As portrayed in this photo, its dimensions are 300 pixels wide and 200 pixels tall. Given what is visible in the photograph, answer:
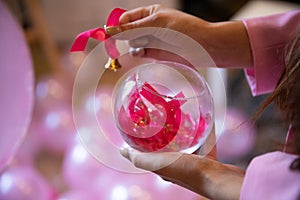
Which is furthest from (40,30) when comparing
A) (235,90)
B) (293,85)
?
(293,85)

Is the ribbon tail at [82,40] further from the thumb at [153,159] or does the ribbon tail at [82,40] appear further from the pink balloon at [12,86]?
the pink balloon at [12,86]

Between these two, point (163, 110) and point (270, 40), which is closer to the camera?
point (163, 110)

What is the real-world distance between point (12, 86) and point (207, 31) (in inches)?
16.7

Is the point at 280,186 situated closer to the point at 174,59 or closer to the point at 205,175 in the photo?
the point at 205,175

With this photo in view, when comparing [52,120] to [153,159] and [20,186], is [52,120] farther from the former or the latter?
[153,159]

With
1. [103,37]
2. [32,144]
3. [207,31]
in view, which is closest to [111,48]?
[103,37]

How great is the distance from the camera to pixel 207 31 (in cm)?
77

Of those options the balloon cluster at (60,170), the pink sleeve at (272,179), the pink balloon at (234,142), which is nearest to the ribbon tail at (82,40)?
the balloon cluster at (60,170)

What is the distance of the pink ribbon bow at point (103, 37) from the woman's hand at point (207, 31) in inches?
0.5

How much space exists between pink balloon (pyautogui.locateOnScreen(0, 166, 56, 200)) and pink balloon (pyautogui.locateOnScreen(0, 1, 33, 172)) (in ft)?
0.45

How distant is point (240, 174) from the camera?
0.62m

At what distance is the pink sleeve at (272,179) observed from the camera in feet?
1.74

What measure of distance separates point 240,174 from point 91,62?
27 cm

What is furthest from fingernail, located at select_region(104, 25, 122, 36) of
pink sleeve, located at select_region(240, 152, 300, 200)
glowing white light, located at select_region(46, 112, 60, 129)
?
glowing white light, located at select_region(46, 112, 60, 129)
